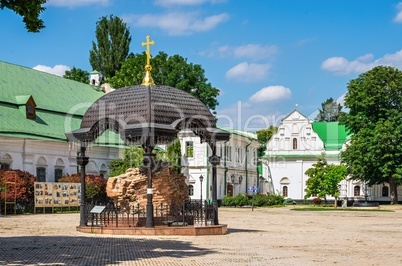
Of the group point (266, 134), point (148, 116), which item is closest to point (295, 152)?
point (266, 134)

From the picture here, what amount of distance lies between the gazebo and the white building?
1363 inches

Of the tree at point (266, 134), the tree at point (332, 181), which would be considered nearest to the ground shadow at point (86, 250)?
the tree at point (332, 181)

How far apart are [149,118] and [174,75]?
1673 inches

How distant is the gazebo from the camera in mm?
21953

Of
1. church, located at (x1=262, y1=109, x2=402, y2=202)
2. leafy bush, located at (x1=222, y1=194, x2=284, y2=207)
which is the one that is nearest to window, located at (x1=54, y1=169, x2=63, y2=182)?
leafy bush, located at (x1=222, y1=194, x2=284, y2=207)

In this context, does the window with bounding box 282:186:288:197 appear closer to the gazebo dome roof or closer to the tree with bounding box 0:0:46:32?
the gazebo dome roof

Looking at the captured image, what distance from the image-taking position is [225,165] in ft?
221

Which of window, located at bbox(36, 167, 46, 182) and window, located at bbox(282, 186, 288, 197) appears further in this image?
window, located at bbox(282, 186, 288, 197)

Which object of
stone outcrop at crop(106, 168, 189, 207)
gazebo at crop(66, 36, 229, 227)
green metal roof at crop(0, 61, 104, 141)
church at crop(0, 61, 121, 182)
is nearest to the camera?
gazebo at crop(66, 36, 229, 227)

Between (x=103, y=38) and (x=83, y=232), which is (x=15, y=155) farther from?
(x=103, y=38)

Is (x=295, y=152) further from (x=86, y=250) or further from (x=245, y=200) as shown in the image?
(x=86, y=250)

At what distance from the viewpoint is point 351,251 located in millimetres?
17484

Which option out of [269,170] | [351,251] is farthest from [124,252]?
[269,170]

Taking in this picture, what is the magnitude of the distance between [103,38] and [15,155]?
Answer: 34706 millimetres
